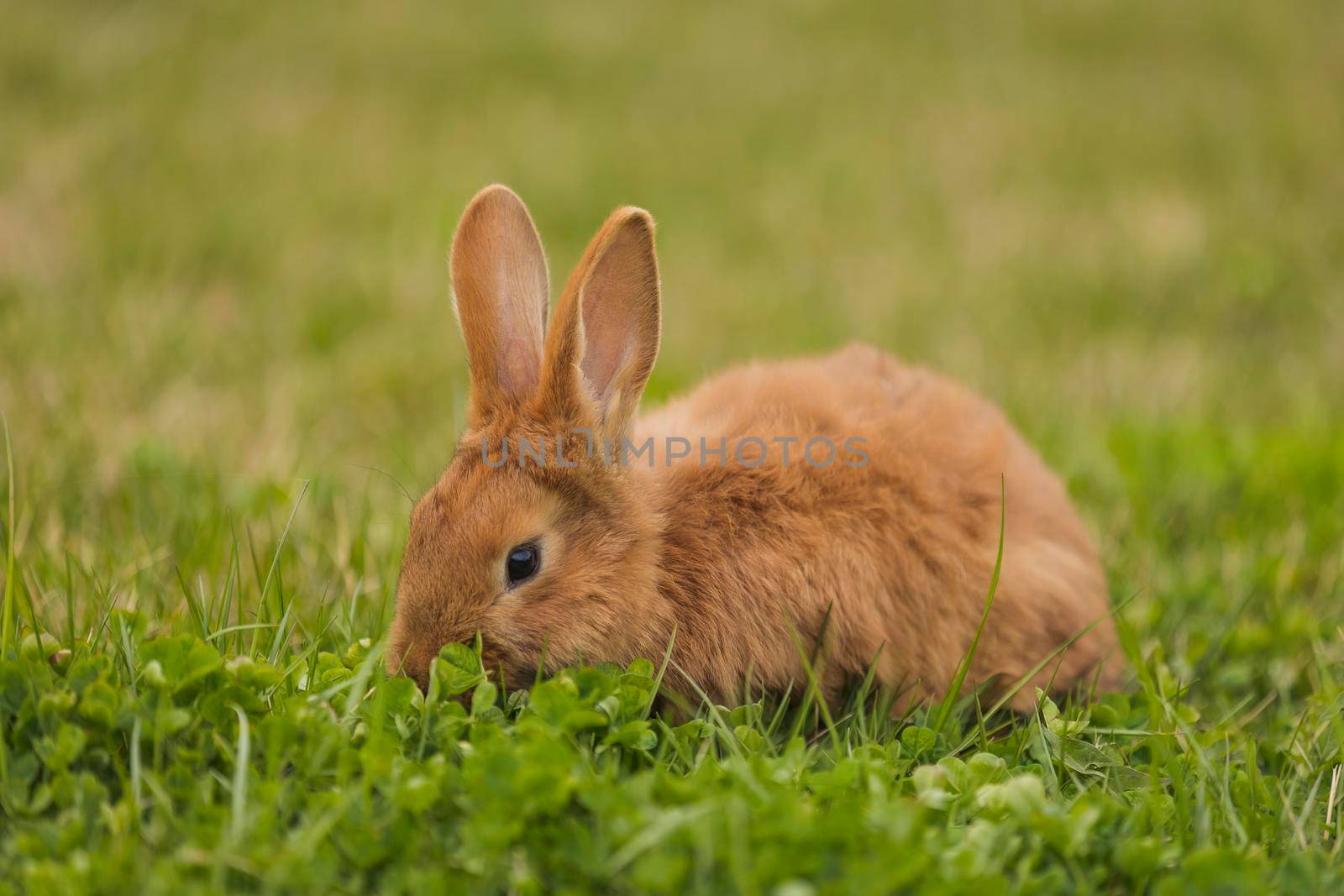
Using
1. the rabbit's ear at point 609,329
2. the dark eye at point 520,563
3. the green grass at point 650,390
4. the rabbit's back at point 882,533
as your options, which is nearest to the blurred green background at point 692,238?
the green grass at point 650,390

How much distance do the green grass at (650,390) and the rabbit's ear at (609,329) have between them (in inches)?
27.5

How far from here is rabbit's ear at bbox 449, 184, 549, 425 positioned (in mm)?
2895

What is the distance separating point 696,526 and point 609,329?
54 cm

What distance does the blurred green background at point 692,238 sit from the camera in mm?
3770

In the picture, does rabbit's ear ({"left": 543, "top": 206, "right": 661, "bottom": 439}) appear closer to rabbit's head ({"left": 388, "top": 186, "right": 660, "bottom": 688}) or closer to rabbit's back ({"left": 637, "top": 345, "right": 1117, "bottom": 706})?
rabbit's head ({"left": 388, "top": 186, "right": 660, "bottom": 688})

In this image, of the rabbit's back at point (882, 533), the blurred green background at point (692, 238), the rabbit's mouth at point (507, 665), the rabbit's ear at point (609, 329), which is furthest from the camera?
the blurred green background at point (692, 238)

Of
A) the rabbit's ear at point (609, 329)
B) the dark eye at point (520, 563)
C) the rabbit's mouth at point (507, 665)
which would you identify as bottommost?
the rabbit's mouth at point (507, 665)

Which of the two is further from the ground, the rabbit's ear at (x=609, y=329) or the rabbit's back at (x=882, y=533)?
the rabbit's ear at (x=609, y=329)

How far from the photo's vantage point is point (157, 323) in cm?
476

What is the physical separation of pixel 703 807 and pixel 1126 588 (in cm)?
215

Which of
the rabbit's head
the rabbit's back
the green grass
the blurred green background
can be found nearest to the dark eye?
the rabbit's head

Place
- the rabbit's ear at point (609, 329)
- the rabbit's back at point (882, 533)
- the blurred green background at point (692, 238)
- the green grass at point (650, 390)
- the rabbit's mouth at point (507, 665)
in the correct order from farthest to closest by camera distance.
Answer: the blurred green background at point (692, 238)
the rabbit's back at point (882, 533)
the rabbit's ear at point (609, 329)
the rabbit's mouth at point (507, 665)
the green grass at point (650, 390)

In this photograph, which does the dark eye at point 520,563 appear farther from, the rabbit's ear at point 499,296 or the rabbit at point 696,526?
the rabbit's ear at point 499,296

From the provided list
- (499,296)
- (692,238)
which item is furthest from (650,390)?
(692,238)
